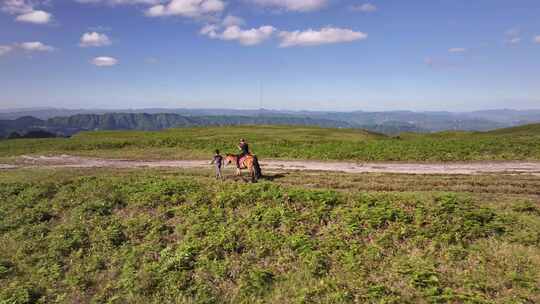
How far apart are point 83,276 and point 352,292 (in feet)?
37.8

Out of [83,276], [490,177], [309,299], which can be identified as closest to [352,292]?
[309,299]

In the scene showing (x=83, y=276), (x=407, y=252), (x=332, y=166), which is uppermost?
(x=332, y=166)

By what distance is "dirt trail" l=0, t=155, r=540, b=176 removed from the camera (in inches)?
947

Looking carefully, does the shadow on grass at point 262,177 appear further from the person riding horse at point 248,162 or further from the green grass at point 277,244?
the green grass at point 277,244

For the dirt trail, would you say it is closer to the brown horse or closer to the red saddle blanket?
the red saddle blanket

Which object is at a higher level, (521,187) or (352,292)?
(521,187)

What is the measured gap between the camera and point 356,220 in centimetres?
1570

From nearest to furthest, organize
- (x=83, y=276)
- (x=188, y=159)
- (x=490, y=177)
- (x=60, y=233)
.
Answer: (x=83, y=276) < (x=60, y=233) < (x=490, y=177) < (x=188, y=159)

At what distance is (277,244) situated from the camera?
15156 mm

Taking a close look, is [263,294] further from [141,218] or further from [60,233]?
[60,233]

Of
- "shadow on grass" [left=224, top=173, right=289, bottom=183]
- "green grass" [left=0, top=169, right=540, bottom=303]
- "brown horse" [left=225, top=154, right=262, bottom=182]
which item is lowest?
"green grass" [left=0, top=169, right=540, bottom=303]

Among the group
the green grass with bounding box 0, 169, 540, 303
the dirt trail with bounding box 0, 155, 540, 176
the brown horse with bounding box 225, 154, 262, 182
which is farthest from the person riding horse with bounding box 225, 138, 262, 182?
the dirt trail with bounding box 0, 155, 540, 176

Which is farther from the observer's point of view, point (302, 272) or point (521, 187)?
point (521, 187)

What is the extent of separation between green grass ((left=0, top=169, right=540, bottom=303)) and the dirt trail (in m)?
3.41
